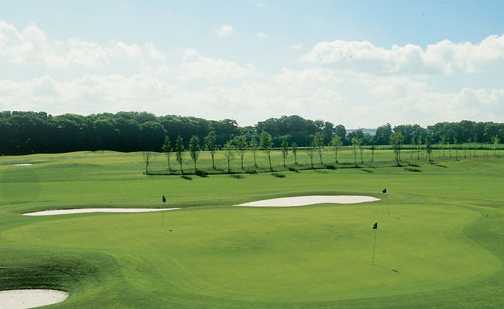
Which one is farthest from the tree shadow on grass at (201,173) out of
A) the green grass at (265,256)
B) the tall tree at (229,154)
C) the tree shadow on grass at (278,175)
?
the green grass at (265,256)

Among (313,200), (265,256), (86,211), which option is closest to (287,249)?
(265,256)

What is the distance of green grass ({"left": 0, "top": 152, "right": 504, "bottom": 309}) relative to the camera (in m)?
20.4

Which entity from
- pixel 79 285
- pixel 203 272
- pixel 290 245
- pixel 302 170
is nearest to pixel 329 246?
pixel 290 245

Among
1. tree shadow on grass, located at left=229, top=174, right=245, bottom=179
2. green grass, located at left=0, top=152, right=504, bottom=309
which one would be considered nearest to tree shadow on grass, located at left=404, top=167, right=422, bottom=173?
tree shadow on grass, located at left=229, top=174, right=245, bottom=179

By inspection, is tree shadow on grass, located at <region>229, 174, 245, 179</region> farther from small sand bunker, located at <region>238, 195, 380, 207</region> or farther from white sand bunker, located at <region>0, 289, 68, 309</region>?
white sand bunker, located at <region>0, 289, 68, 309</region>

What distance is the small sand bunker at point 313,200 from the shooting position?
172 feet

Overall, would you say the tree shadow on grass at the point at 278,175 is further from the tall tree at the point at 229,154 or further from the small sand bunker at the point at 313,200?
the small sand bunker at the point at 313,200

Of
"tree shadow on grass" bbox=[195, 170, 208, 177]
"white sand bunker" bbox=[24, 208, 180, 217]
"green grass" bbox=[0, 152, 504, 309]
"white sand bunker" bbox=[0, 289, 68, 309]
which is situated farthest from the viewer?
"tree shadow on grass" bbox=[195, 170, 208, 177]

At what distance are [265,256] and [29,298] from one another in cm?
1123

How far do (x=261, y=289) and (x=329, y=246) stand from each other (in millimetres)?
8406

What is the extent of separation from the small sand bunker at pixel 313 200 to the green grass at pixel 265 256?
442 centimetres

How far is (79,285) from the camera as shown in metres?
23.4

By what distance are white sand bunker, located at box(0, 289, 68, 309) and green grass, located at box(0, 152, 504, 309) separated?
0.52 m

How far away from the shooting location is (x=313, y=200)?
55.6 m
